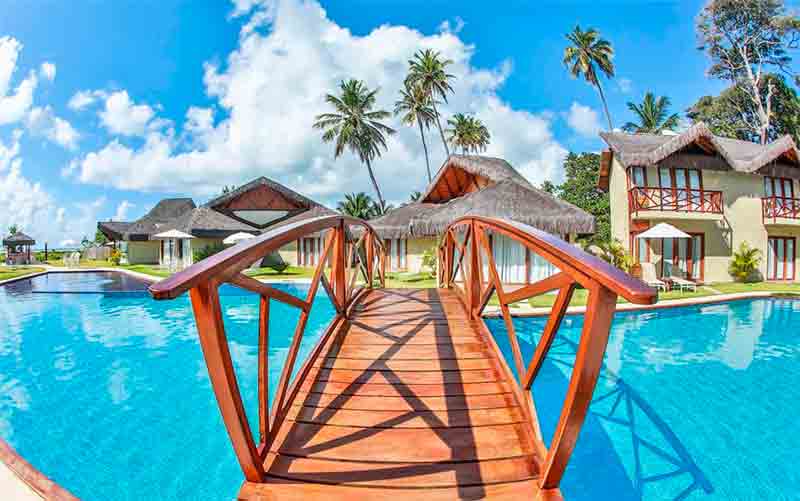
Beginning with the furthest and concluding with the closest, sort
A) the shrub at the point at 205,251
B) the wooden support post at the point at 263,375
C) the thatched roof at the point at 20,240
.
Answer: the thatched roof at the point at 20,240
the shrub at the point at 205,251
the wooden support post at the point at 263,375

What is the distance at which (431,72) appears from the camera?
93.2 ft

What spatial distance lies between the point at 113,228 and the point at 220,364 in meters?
37.5

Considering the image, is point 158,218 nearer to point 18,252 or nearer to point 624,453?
point 18,252

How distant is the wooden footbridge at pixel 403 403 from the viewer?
4.93 feet

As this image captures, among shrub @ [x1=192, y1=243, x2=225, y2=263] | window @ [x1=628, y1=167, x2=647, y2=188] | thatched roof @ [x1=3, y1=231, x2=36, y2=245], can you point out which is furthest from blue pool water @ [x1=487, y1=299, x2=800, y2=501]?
thatched roof @ [x1=3, y1=231, x2=36, y2=245]

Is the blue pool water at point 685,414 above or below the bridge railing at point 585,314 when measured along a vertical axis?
below

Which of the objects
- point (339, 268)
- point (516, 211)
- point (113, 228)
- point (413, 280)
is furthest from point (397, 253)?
point (113, 228)

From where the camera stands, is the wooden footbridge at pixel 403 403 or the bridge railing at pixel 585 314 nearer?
the bridge railing at pixel 585 314

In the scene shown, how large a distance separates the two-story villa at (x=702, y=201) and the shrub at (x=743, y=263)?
23cm

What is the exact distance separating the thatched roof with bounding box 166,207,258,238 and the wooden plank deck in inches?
786

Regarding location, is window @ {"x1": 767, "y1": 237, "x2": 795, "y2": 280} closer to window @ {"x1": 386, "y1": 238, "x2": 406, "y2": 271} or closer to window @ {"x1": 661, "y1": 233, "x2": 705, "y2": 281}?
window @ {"x1": 661, "y1": 233, "x2": 705, "y2": 281}

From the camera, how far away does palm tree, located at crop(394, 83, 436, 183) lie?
2919 centimetres

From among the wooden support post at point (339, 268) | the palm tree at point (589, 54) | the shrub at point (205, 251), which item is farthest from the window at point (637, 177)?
the shrub at point (205, 251)

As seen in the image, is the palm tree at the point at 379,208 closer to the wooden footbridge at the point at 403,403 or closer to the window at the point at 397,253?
the window at the point at 397,253
